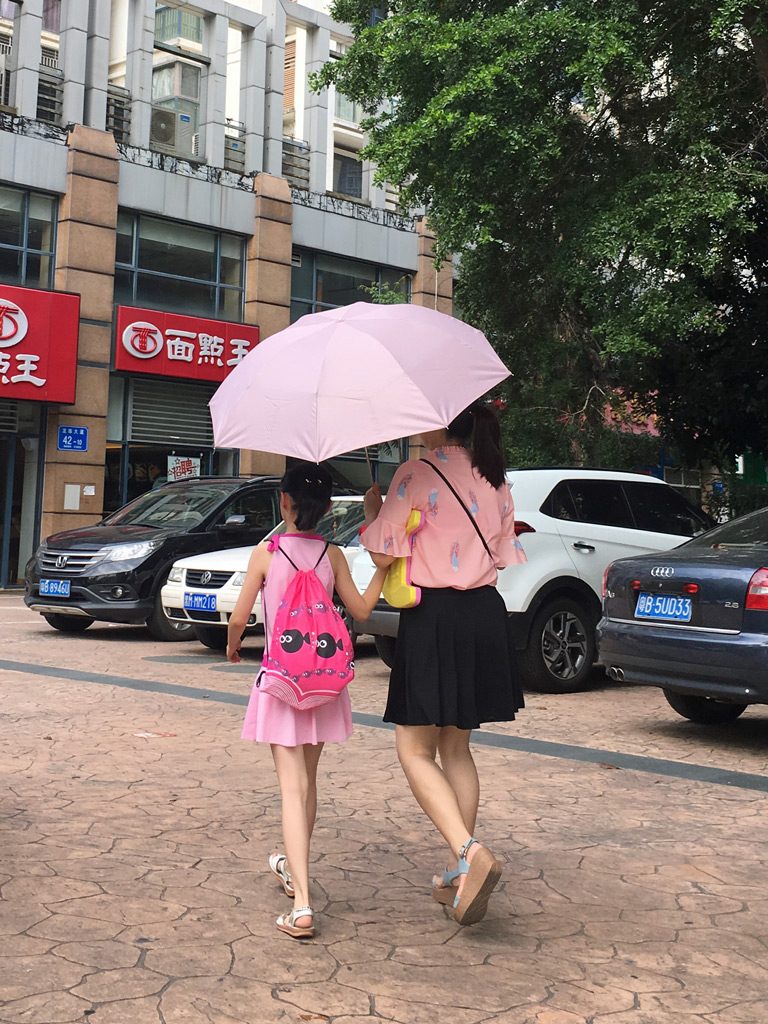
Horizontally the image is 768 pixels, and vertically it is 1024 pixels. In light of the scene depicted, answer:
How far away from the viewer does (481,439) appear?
430 centimetres

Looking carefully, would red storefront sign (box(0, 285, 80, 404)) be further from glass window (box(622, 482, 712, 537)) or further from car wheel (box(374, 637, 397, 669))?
glass window (box(622, 482, 712, 537))

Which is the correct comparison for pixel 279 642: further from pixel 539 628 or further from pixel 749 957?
pixel 539 628

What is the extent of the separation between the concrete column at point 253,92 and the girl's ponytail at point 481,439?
23188 millimetres

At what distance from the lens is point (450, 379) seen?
407cm

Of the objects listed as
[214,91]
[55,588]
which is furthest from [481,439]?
[214,91]

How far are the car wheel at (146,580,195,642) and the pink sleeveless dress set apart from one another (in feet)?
30.4

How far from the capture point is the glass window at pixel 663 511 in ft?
35.2

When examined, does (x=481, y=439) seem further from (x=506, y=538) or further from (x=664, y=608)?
(x=664, y=608)

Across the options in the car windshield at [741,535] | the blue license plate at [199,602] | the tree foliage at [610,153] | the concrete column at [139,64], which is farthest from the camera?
the concrete column at [139,64]

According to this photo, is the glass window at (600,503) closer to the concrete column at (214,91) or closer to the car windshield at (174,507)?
the car windshield at (174,507)

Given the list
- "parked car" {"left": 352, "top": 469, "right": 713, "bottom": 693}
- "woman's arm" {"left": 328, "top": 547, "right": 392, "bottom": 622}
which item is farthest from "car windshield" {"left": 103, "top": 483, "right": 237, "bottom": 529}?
"woman's arm" {"left": 328, "top": 547, "right": 392, "bottom": 622}

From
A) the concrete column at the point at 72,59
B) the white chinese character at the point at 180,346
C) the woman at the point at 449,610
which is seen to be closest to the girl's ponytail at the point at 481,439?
the woman at the point at 449,610

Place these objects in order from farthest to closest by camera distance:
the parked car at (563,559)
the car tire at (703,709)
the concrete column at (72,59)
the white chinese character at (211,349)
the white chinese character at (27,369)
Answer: the white chinese character at (211,349)
the concrete column at (72,59)
the white chinese character at (27,369)
the parked car at (563,559)
the car tire at (703,709)

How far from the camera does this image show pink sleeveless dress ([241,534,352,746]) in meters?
4.16
